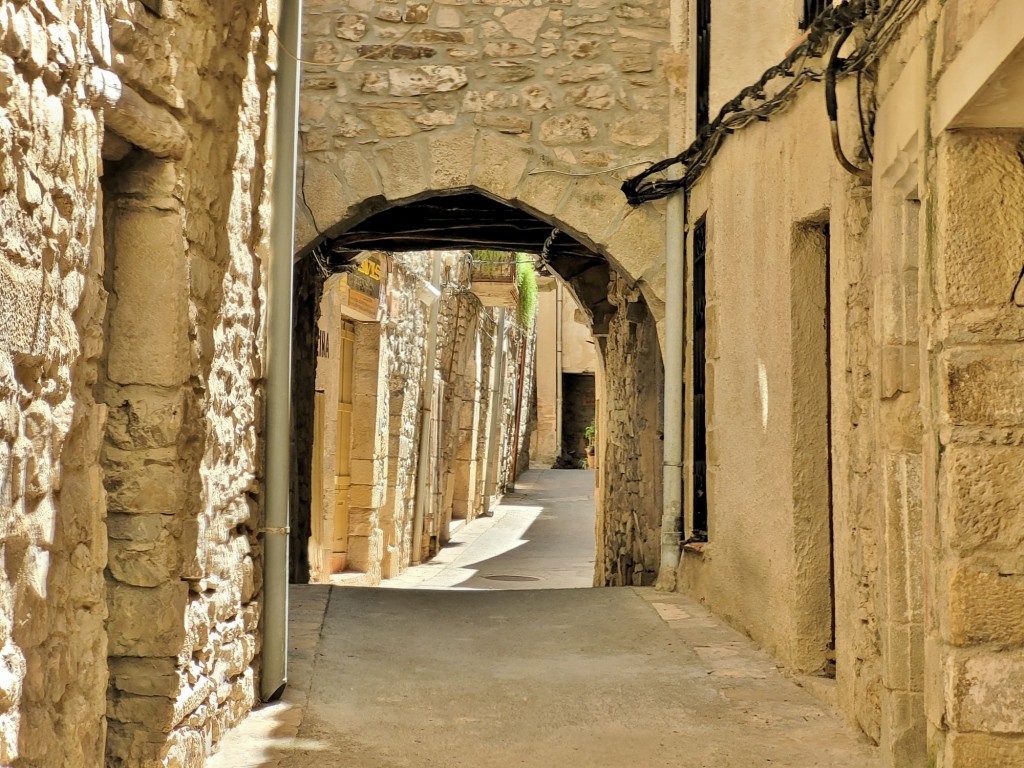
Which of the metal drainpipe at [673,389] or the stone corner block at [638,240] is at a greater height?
the stone corner block at [638,240]

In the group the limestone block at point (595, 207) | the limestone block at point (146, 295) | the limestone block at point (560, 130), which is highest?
the limestone block at point (560, 130)

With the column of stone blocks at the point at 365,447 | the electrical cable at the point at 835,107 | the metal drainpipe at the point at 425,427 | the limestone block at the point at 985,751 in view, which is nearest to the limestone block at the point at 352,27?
the electrical cable at the point at 835,107

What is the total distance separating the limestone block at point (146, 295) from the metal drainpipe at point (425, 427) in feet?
32.8

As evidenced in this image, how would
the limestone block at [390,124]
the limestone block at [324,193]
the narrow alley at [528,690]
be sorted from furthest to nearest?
1. the limestone block at [390,124]
2. the limestone block at [324,193]
3. the narrow alley at [528,690]

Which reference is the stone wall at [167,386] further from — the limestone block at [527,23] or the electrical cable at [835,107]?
the limestone block at [527,23]

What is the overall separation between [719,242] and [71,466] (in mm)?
3872

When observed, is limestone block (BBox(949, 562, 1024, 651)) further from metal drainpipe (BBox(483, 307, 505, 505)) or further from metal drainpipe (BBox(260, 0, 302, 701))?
metal drainpipe (BBox(483, 307, 505, 505))

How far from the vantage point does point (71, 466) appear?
2.07 m

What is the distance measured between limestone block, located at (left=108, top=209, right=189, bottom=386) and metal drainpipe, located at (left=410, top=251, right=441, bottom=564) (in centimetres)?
1000

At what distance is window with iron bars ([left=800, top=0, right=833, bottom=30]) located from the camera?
4562 millimetres

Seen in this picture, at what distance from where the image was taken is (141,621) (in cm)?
277

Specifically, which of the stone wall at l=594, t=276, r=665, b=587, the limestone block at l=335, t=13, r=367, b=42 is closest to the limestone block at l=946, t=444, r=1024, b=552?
the limestone block at l=335, t=13, r=367, b=42

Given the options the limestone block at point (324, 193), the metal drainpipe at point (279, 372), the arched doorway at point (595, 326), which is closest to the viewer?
the metal drainpipe at point (279, 372)

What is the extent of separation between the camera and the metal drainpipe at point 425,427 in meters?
12.7
